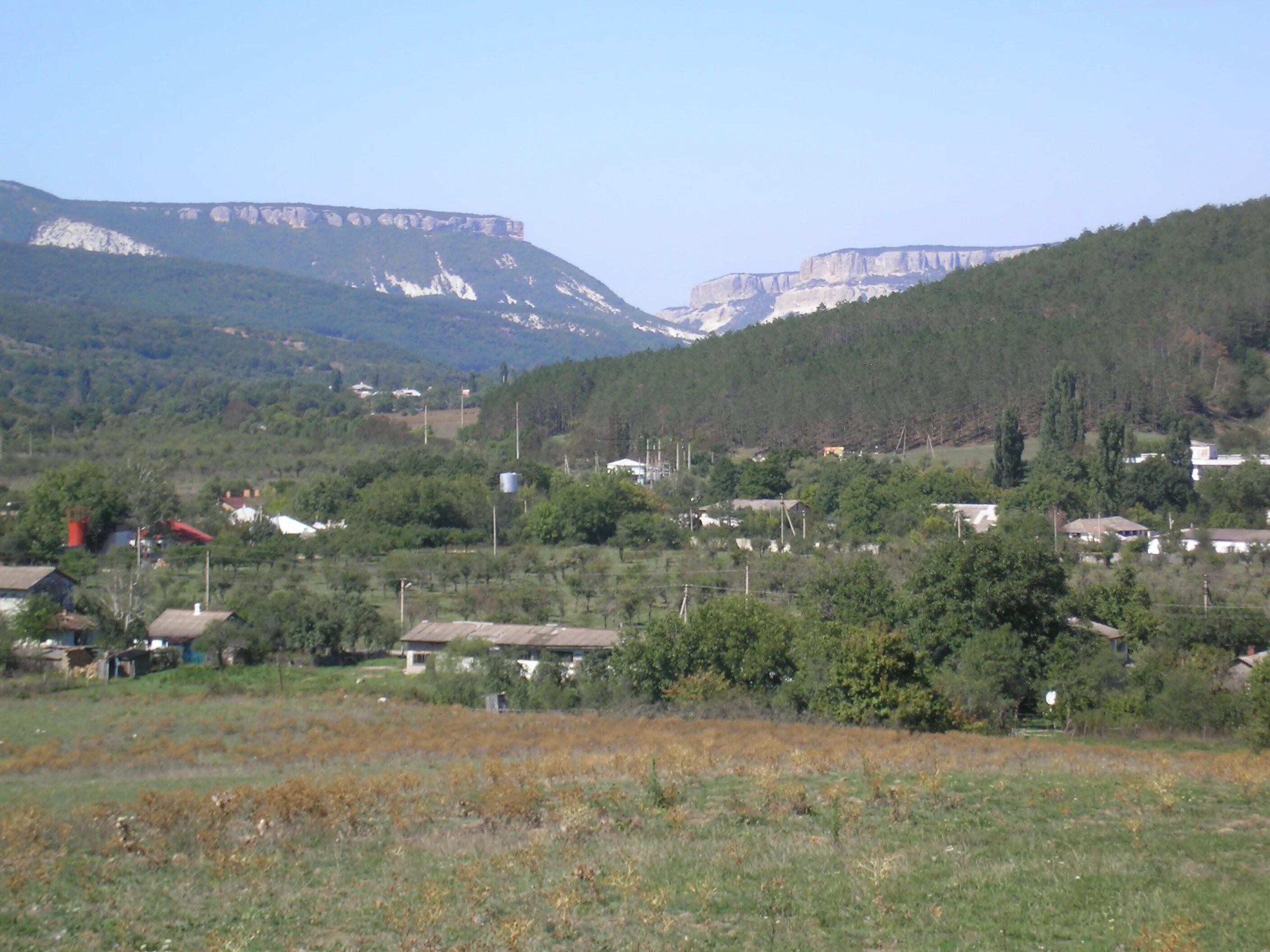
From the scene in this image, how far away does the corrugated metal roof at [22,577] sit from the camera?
32.9 meters

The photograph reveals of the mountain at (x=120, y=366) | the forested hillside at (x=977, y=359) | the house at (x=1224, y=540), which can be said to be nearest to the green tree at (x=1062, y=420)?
the forested hillside at (x=977, y=359)

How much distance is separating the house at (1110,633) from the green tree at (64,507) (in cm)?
3245

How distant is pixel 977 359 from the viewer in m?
77.4

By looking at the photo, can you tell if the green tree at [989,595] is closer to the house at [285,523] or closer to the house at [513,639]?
the house at [513,639]

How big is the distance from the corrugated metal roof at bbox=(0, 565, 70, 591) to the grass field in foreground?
732 inches

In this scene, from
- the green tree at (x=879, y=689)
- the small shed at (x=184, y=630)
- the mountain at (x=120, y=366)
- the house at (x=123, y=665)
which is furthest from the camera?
the mountain at (x=120, y=366)

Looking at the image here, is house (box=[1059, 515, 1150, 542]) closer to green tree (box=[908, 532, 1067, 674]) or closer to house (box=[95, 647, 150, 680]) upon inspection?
green tree (box=[908, 532, 1067, 674])

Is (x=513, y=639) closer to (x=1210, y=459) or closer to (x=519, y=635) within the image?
(x=519, y=635)

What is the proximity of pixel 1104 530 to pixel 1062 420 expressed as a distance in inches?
704

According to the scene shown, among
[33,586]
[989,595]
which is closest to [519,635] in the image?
[989,595]

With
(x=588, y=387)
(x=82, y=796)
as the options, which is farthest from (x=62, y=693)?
(x=588, y=387)

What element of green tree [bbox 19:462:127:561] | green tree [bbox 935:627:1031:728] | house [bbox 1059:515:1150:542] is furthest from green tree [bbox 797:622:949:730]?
green tree [bbox 19:462:127:561]

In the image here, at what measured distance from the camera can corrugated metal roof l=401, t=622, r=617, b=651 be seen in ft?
Answer: 92.8

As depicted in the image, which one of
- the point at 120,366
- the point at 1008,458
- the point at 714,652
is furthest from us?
the point at 120,366
